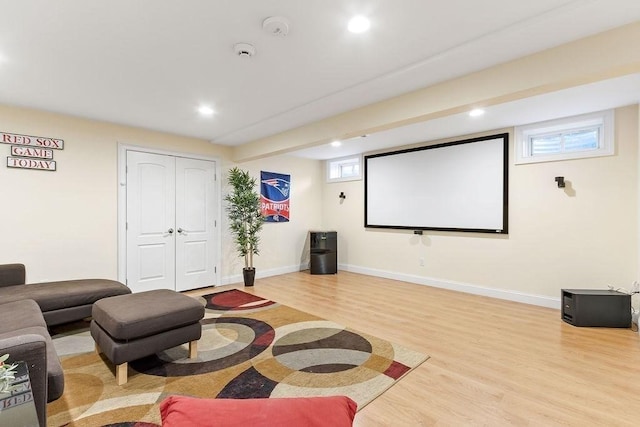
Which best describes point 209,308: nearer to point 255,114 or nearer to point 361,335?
point 361,335

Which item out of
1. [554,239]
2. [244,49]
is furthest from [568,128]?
[244,49]

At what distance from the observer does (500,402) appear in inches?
79.9

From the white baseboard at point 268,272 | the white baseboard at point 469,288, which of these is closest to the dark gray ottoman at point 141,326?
the white baseboard at point 268,272

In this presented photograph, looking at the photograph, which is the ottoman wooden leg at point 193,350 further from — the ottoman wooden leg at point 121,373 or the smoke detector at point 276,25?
the smoke detector at point 276,25

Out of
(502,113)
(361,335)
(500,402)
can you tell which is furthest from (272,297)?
(502,113)

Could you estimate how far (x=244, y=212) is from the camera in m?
5.33

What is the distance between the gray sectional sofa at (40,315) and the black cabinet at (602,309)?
Answer: 179 inches

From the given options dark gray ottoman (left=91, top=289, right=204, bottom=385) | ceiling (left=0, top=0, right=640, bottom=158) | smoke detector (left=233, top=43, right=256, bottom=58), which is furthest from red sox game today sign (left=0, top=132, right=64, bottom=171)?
smoke detector (left=233, top=43, right=256, bottom=58)

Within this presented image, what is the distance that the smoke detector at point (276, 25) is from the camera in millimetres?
1906

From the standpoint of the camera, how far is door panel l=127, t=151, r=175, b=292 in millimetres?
4367

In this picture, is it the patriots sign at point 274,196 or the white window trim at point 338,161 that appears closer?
the patriots sign at point 274,196

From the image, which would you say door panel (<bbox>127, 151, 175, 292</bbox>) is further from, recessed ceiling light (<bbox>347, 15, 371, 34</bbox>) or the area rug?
recessed ceiling light (<bbox>347, 15, 371, 34</bbox>)

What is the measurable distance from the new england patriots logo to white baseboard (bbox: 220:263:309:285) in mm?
1486

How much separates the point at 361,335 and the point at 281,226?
3.50 m
